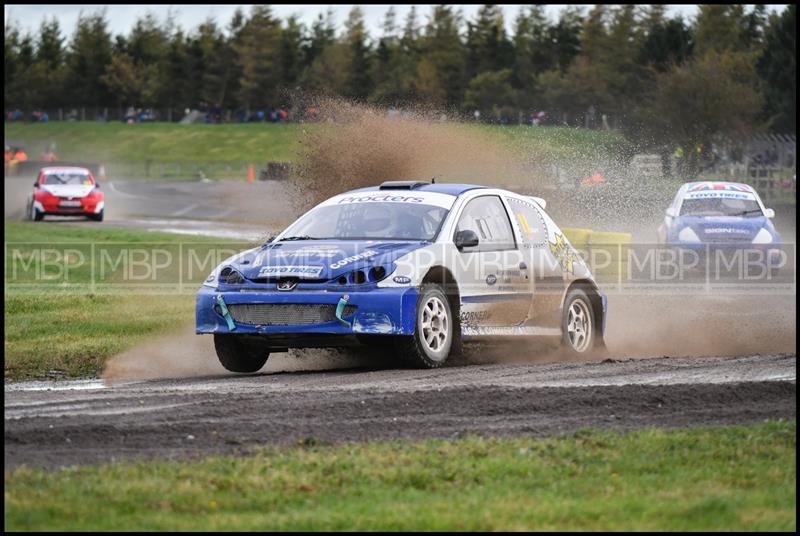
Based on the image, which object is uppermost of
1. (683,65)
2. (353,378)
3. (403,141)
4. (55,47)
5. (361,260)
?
(55,47)

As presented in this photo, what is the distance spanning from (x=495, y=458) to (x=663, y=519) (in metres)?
1.33

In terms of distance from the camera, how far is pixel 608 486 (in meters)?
6.30

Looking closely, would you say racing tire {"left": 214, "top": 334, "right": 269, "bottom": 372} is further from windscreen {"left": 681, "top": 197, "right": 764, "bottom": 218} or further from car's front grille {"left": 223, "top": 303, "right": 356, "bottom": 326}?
windscreen {"left": 681, "top": 197, "right": 764, "bottom": 218}

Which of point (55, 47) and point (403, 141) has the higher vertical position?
point (55, 47)

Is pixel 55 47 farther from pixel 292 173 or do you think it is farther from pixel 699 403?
pixel 699 403

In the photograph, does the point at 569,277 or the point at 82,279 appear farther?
the point at 82,279

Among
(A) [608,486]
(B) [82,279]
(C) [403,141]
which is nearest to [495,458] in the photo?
(A) [608,486]

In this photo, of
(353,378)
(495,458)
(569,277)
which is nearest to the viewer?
(495,458)

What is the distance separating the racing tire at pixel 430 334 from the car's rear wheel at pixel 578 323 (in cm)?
148

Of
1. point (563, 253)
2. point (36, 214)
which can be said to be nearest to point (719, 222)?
point (563, 253)

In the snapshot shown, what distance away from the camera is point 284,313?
10781 millimetres

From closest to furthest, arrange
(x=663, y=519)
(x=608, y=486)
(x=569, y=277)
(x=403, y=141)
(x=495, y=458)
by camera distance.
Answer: (x=663, y=519) → (x=608, y=486) → (x=495, y=458) → (x=569, y=277) → (x=403, y=141)

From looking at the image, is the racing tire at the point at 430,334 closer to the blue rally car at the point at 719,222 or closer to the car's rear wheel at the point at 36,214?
the blue rally car at the point at 719,222

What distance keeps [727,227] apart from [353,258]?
13.3m
